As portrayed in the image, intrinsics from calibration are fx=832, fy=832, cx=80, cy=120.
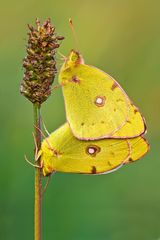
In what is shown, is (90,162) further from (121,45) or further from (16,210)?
(121,45)

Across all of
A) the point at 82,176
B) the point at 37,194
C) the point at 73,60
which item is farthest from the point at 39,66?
the point at 82,176

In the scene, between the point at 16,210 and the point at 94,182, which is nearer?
the point at 16,210

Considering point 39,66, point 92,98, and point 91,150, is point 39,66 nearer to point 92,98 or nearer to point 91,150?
point 91,150

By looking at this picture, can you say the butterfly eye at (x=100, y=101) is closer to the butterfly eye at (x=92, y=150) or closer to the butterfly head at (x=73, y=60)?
the butterfly head at (x=73, y=60)

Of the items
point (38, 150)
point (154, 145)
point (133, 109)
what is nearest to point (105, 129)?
point (133, 109)

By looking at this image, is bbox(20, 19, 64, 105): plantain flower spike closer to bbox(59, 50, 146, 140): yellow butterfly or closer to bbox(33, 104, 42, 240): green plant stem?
bbox(33, 104, 42, 240): green plant stem

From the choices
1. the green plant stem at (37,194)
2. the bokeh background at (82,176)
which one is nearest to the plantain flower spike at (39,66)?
the green plant stem at (37,194)
